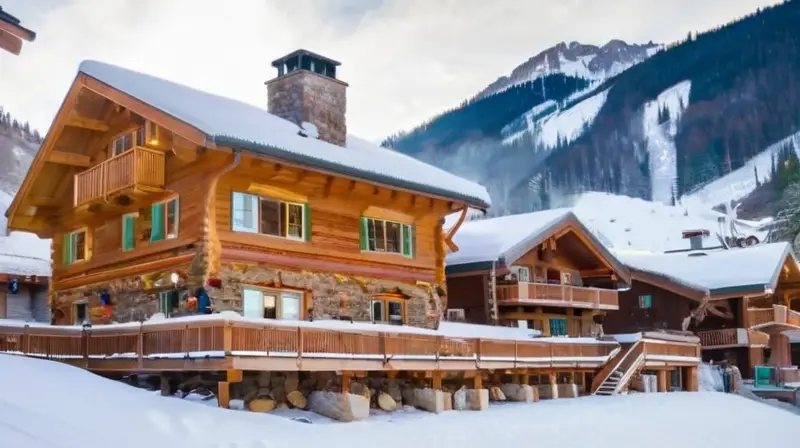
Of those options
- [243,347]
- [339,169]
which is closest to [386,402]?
[243,347]

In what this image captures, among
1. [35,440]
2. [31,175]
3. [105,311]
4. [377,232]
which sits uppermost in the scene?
[31,175]

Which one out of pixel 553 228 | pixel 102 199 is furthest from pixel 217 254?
pixel 553 228

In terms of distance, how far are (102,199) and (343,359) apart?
10.8 meters

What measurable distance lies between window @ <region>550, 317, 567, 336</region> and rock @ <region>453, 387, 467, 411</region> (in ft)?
61.5

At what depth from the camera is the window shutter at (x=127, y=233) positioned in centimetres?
2784

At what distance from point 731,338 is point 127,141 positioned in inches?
1356

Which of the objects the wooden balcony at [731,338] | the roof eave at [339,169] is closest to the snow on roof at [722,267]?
the wooden balcony at [731,338]

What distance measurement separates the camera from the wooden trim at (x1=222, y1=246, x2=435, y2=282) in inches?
1002

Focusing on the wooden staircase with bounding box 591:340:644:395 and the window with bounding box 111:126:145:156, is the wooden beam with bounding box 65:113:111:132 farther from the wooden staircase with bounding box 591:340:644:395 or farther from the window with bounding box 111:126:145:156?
the wooden staircase with bounding box 591:340:644:395

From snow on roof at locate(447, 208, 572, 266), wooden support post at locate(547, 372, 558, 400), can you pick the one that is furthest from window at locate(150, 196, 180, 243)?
snow on roof at locate(447, 208, 572, 266)

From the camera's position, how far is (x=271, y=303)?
2639 cm

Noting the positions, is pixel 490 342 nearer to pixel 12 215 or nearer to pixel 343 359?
pixel 343 359

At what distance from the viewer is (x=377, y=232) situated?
3006 cm

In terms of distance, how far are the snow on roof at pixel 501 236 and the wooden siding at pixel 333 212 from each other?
258 inches
